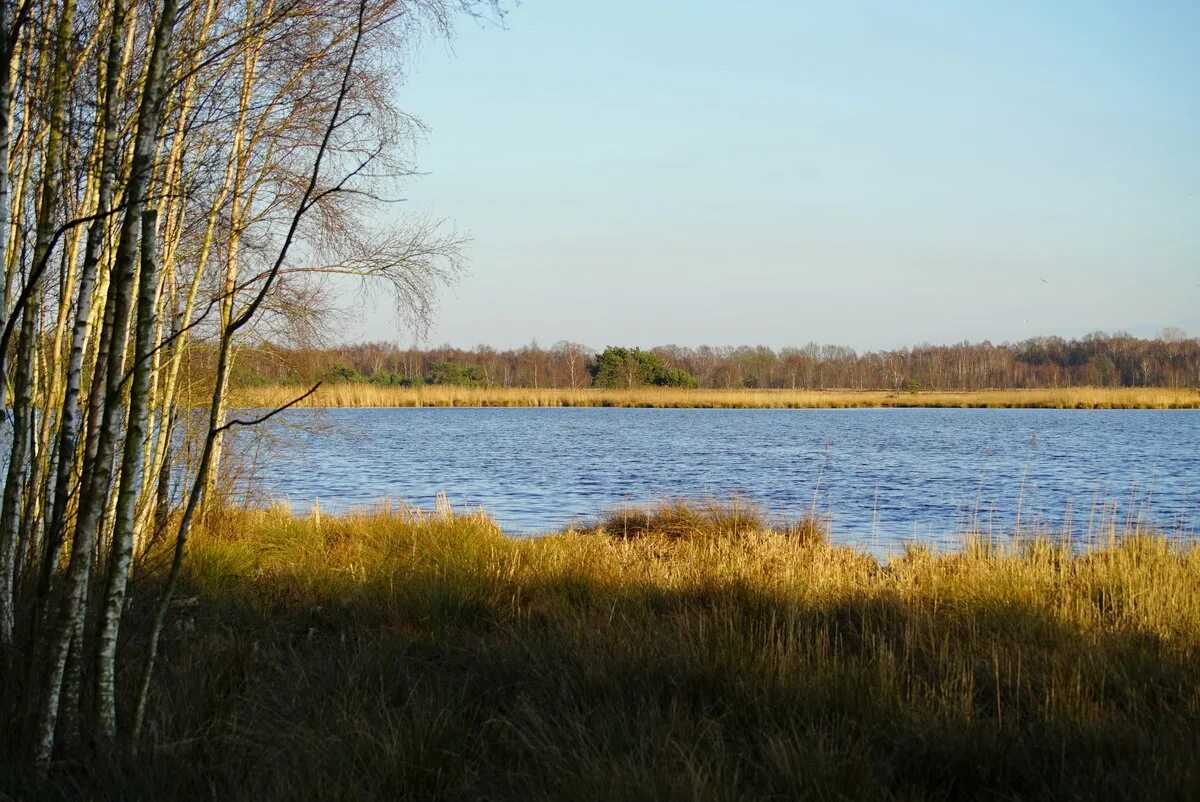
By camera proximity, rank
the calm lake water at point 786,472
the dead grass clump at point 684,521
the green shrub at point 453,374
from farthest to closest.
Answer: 1. the green shrub at point 453,374
2. the calm lake water at point 786,472
3. the dead grass clump at point 684,521

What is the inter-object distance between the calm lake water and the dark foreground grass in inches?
125

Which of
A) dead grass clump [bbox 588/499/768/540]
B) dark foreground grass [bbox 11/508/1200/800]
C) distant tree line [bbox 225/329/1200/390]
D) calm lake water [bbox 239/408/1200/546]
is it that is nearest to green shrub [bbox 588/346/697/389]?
distant tree line [bbox 225/329/1200/390]

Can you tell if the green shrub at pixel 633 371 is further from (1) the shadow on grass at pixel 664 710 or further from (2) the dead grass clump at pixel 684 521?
(1) the shadow on grass at pixel 664 710

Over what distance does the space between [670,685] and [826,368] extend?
96.1 meters

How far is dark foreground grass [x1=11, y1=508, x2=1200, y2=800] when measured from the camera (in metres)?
3.33

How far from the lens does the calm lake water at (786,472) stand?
14.3m

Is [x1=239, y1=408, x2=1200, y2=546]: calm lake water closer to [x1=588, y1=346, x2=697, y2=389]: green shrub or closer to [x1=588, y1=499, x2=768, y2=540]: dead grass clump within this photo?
[x1=588, y1=499, x2=768, y2=540]: dead grass clump

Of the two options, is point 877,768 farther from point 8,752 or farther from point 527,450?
point 527,450

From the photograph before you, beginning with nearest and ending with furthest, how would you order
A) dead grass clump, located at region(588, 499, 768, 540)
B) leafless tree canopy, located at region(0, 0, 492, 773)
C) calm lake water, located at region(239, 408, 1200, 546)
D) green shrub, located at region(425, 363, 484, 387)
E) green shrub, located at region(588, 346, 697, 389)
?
leafless tree canopy, located at region(0, 0, 492, 773), dead grass clump, located at region(588, 499, 768, 540), calm lake water, located at region(239, 408, 1200, 546), green shrub, located at region(588, 346, 697, 389), green shrub, located at region(425, 363, 484, 387)

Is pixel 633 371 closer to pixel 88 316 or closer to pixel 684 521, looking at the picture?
pixel 684 521

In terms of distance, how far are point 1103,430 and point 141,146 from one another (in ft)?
140

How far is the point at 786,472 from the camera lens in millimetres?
→ 22609

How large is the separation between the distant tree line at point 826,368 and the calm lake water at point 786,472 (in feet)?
113

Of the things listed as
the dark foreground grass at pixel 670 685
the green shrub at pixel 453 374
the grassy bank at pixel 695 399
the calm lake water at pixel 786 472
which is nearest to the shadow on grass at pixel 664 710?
the dark foreground grass at pixel 670 685
